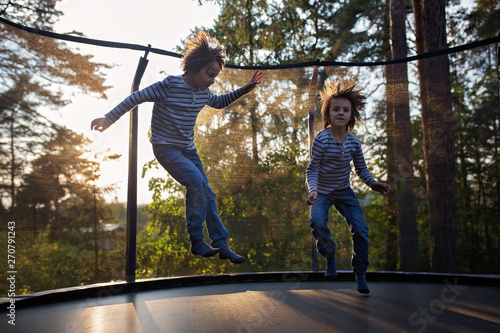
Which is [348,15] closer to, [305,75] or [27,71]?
[305,75]

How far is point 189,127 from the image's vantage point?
2076 millimetres

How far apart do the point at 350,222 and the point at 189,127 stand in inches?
38.6

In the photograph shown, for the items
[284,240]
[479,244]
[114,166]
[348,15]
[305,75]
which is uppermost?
[348,15]

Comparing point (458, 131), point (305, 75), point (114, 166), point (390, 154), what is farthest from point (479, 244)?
point (114, 166)

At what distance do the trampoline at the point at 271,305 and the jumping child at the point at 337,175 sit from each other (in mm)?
233

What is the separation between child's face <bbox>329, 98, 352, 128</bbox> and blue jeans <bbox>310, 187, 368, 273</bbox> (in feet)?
1.23

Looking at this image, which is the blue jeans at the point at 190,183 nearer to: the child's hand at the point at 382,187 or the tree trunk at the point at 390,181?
the child's hand at the point at 382,187

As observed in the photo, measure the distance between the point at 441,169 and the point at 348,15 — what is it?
5.08 m

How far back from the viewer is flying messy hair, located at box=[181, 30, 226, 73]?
6.64 feet

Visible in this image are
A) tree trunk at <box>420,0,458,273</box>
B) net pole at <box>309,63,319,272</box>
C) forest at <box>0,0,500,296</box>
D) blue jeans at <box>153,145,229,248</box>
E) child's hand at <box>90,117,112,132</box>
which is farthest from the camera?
tree trunk at <box>420,0,458,273</box>

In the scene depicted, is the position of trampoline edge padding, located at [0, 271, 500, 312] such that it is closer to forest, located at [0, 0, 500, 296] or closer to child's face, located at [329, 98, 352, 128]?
forest, located at [0, 0, 500, 296]

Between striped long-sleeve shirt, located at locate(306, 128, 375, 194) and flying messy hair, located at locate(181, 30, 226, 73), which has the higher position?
flying messy hair, located at locate(181, 30, 226, 73)

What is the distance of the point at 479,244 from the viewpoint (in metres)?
10.3

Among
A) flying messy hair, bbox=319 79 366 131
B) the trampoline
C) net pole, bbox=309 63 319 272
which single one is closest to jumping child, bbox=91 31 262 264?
the trampoline
